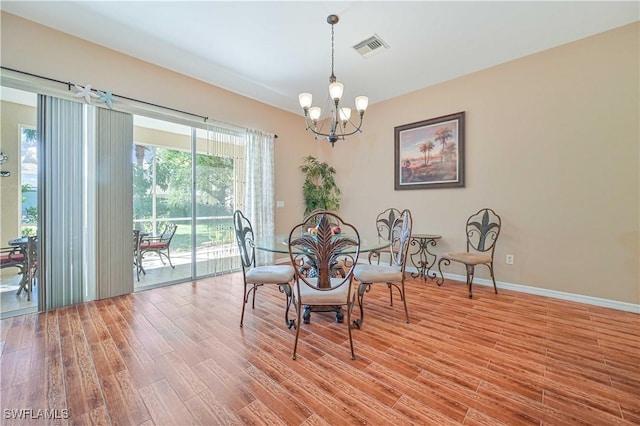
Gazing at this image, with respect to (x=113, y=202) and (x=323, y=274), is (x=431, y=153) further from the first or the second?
(x=113, y=202)

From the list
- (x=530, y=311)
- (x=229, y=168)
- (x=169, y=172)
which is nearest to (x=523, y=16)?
(x=530, y=311)

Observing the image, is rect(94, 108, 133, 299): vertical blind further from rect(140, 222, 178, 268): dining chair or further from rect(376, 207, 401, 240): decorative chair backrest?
rect(376, 207, 401, 240): decorative chair backrest

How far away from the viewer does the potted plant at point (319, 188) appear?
17.0 ft

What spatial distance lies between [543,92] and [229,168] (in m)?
4.35

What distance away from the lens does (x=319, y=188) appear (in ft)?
17.2

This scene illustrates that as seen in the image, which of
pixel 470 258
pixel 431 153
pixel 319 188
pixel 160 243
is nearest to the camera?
pixel 470 258

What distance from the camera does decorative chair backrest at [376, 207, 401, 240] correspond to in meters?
4.29

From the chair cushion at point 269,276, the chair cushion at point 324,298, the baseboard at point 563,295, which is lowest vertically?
the baseboard at point 563,295

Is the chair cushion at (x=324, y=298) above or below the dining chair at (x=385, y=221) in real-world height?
below

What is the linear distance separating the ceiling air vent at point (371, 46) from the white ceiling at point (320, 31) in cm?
6

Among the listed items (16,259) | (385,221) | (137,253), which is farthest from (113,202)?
(385,221)

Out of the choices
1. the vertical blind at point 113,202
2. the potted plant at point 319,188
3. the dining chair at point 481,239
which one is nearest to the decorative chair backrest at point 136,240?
the vertical blind at point 113,202

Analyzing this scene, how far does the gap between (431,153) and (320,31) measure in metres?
2.37

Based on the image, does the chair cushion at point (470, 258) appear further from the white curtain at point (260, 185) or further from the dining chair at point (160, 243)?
the dining chair at point (160, 243)
